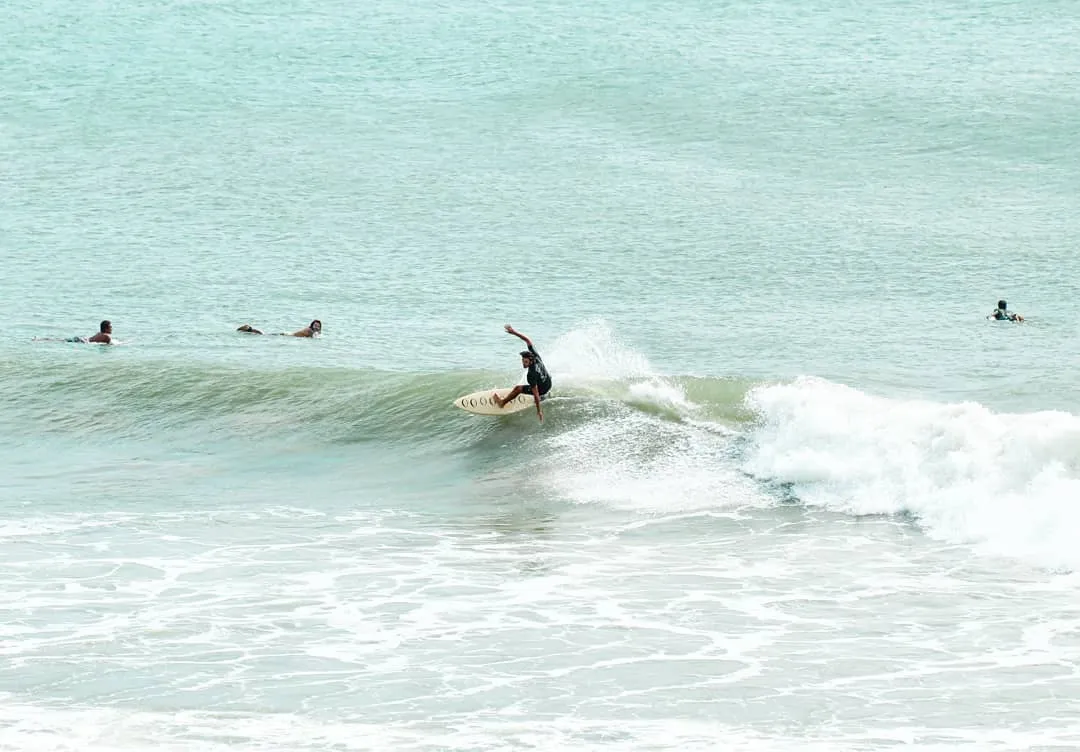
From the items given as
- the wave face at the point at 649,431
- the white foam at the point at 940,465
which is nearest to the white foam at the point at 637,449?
the wave face at the point at 649,431

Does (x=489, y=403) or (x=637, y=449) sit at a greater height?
(x=489, y=403)

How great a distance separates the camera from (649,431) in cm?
2481

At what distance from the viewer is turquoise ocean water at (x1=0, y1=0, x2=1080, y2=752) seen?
46.9ft

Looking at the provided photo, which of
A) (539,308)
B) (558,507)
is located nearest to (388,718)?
(558,507)

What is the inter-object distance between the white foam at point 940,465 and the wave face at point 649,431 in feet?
0.10

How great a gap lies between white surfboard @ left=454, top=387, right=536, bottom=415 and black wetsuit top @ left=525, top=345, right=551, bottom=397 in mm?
361

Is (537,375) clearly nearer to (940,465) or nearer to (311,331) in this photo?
(940,465)

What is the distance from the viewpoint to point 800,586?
56.5ft

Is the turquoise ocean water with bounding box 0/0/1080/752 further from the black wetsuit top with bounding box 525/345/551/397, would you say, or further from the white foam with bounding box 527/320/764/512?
the black wetsuit top with bounding box 525/345/551/397

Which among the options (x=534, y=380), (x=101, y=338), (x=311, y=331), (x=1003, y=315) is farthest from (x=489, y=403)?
(x=1003, y=315)

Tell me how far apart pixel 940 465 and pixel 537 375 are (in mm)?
6856

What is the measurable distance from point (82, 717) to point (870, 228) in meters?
37.1

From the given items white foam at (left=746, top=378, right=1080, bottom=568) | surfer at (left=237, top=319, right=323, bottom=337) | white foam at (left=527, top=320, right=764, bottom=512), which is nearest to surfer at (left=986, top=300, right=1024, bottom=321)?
white foam at (left=527, top=320, right=764, bottom=512)

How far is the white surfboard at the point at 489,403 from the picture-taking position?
25.9 metres
